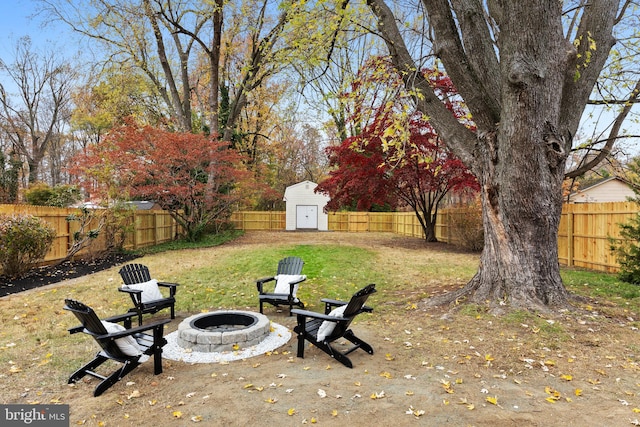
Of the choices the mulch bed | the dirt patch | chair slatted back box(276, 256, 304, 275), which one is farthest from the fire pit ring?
the mulch bed

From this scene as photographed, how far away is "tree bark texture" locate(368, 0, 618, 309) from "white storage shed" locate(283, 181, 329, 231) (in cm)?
2165

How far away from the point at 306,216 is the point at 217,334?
2320 centimetres

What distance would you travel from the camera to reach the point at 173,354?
3.98 meters

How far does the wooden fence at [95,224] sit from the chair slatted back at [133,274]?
4.62 m

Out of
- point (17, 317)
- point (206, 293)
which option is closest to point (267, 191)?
point (206, 293)

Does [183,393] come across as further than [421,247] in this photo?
No

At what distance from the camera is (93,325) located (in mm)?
3209

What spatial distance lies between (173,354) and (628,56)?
9.02m

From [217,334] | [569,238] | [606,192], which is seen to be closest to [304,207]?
[569,238]

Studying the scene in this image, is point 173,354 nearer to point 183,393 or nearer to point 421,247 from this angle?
point 183,393

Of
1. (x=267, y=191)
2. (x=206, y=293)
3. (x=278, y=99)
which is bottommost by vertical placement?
(x=206, y=293)

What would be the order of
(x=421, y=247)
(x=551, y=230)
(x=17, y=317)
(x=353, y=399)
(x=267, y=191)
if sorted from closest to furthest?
1. (x=353, y=399)
2. (x=551, y=230)
3. (x=17, y=317)
4. (x=421, y=247)
5. (x=267, y=191)

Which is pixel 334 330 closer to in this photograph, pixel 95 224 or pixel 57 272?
pixel 57 272

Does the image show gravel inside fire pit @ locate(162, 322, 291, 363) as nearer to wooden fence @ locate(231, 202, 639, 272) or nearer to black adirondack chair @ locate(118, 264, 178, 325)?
black adirondack chair @ locate(118, 264, 178, 325)
